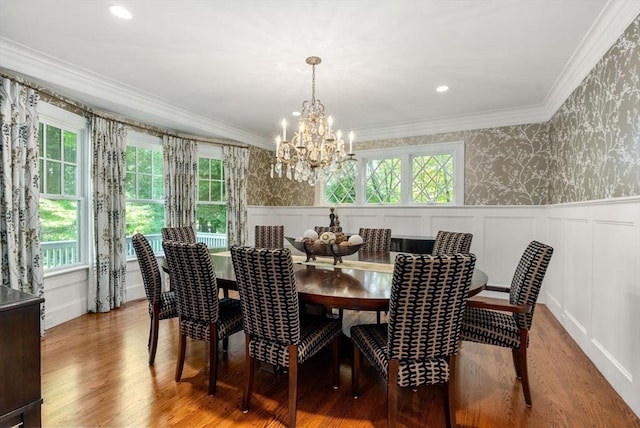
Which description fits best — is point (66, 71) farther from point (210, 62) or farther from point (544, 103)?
point (544, 103)

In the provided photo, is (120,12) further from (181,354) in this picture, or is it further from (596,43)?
(596,43)

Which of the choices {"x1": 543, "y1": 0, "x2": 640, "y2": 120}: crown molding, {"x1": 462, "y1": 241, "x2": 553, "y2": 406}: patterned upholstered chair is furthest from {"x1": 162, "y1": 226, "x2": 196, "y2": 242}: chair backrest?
{"x1": 543, "y1": 0, "x2": 640, "y2": 120}: crown molding

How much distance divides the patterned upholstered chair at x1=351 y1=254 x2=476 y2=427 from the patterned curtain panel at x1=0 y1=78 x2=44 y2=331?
10.2ft

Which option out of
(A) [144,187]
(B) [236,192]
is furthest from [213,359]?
(B) [236,192]

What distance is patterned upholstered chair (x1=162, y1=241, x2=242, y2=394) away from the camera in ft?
6.82

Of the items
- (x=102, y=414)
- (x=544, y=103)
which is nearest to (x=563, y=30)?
(x=544, y=103)

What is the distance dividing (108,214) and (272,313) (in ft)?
9.98

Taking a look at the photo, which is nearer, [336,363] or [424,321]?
[424,321]

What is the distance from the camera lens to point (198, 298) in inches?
84.5

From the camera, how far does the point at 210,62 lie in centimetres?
293

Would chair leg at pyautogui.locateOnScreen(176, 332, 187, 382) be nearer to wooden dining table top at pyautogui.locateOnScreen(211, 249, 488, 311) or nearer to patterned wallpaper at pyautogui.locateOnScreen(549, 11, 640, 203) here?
wooden dining table top at pyautogui.locateOnScreen(211, 249, 488, 311)

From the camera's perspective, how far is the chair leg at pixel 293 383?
5.86ft

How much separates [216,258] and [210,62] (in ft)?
5.84

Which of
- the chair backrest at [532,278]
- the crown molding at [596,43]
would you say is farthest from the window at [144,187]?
the crown molding at [596,43]
